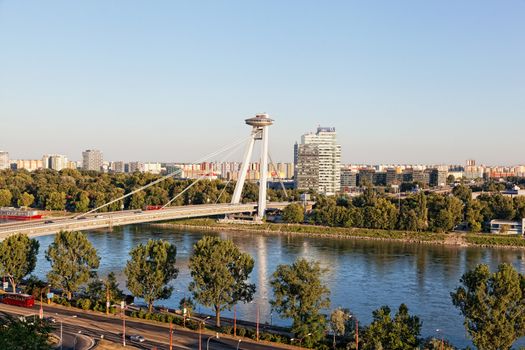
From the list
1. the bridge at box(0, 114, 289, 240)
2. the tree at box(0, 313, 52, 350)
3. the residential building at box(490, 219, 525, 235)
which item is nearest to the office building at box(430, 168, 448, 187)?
the bridge at box(0, 114, 289, 240)

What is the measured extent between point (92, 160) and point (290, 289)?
98.2 metres

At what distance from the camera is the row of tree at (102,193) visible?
136ft

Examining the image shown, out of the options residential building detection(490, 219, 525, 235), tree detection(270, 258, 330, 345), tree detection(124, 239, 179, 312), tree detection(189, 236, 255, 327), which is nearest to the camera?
tree detection(270, 258, 330, 345)

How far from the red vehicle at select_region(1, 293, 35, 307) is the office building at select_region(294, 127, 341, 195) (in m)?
46.8

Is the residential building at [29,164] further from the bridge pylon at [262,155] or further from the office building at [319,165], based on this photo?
the bridge pylon at [262,155]

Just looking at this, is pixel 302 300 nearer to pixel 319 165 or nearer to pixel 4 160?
pixel 319 165

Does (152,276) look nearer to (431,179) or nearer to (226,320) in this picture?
(226,320)

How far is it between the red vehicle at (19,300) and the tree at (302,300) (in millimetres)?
6064

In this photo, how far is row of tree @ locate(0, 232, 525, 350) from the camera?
1112 cm

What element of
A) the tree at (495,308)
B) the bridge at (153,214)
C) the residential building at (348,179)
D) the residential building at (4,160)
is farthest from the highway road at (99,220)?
the residential building at (4,160)

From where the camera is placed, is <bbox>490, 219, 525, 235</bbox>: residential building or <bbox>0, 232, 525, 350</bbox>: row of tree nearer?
<bbox>0, 232, 525, 350</bbox>: row of tree

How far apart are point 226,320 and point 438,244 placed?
17.9 metres

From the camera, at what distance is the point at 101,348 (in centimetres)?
1141

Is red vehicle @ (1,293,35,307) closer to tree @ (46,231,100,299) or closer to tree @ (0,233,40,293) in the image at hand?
tree @ (46,231,100,299)
